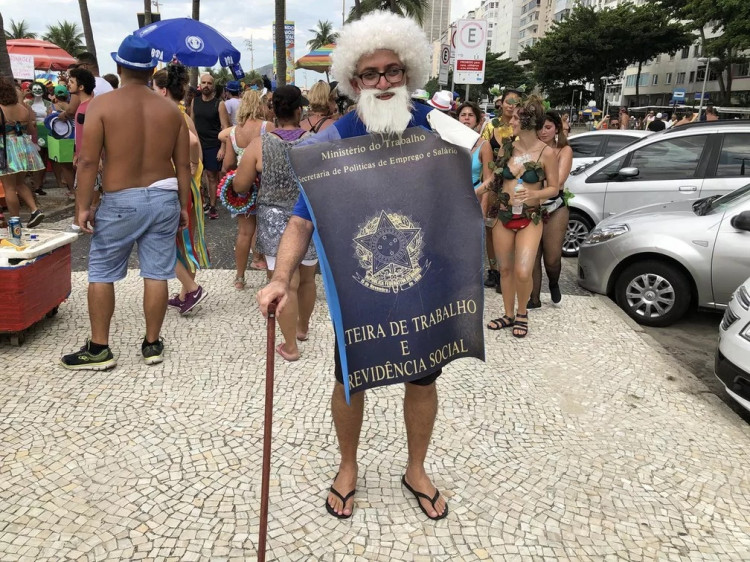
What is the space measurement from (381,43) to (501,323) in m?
3.22

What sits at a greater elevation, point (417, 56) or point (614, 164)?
point (417, 56)

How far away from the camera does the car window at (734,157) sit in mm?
6750

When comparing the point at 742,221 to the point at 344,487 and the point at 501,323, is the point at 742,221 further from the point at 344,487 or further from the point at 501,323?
the point at 344,487

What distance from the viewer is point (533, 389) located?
12.7 ft

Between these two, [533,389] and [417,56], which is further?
[533,389]

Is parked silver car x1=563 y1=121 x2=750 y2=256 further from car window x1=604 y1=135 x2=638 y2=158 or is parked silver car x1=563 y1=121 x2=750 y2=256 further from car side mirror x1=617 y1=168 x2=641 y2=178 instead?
car window x1=604 y1=135 x2=638 y2=158

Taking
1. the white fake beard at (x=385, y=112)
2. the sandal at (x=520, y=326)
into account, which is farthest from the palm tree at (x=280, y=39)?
the white fake beard at (x=385, y=112)

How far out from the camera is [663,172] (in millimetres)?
7336

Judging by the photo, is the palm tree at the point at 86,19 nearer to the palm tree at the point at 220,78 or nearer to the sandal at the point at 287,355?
the palm tree at the point at 220,78

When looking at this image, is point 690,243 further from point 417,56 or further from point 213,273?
point 213,273

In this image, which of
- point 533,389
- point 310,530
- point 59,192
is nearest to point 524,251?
point 533,389

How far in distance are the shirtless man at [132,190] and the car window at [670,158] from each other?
19.4 feet

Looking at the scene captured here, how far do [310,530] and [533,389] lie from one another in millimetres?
1946

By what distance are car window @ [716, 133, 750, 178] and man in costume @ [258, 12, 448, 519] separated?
5866mm
